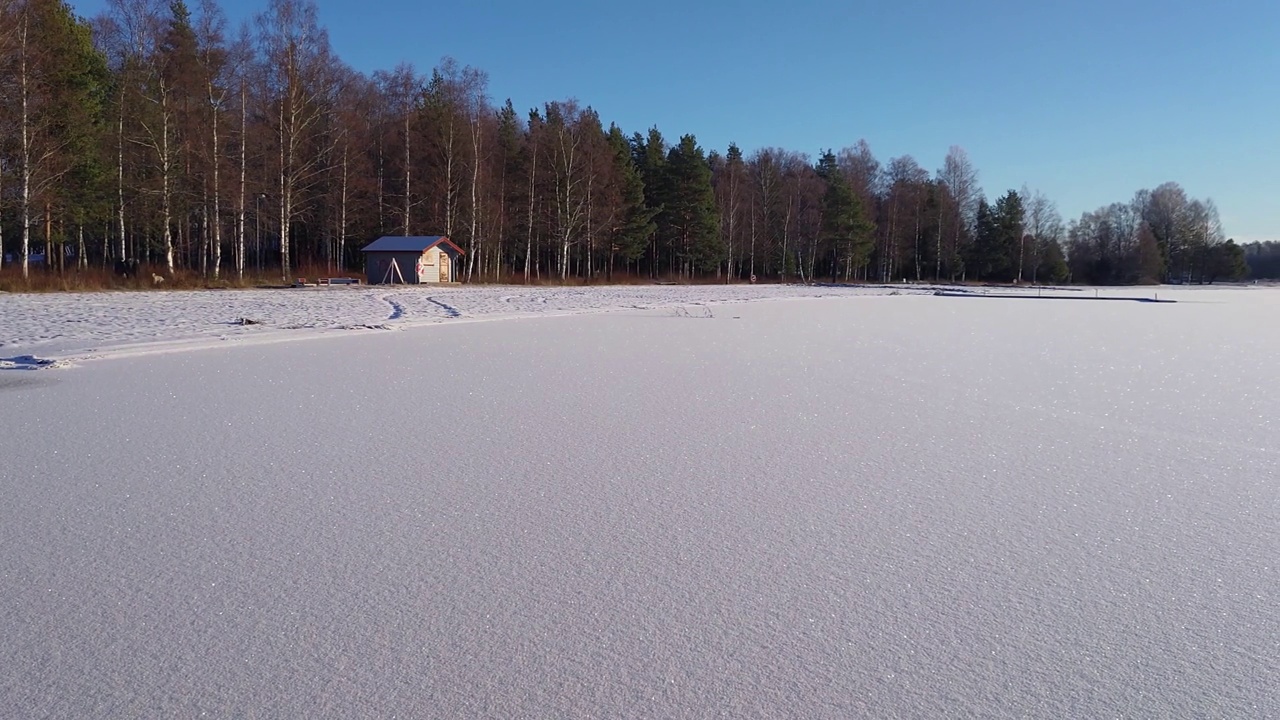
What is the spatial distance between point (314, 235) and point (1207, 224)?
76353 millimetres

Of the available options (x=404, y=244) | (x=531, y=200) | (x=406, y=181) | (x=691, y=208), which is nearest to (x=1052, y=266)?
(x=691, y=208)

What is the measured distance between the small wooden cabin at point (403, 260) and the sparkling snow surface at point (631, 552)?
80.7ft

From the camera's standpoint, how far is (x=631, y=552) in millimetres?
3004

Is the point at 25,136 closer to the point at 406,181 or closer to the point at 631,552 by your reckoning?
the point at 406,181

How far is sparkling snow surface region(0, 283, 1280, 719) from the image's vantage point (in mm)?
2074

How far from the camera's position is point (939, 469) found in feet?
14.0

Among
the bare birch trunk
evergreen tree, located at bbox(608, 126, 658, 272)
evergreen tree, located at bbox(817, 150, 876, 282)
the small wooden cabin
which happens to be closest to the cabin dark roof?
the small wooden cabin

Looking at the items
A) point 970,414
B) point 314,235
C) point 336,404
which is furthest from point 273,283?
point 970,414

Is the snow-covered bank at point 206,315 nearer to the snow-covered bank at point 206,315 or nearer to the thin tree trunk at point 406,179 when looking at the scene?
the snow-covered bank at point 206,315

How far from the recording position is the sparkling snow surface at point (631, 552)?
2074 millimetres

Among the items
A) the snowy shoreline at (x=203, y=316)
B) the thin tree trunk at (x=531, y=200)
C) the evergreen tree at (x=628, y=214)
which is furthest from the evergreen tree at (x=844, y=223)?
the snowy shoreline at (x=203, y=316)

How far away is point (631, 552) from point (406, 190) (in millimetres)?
34493

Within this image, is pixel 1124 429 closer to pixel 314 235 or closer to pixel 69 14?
pixel 69 14

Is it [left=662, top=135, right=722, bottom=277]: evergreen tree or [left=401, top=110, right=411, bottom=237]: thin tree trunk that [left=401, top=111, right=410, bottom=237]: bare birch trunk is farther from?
[left=662, top=135, right=722, bottom=277]: evergreen tree
